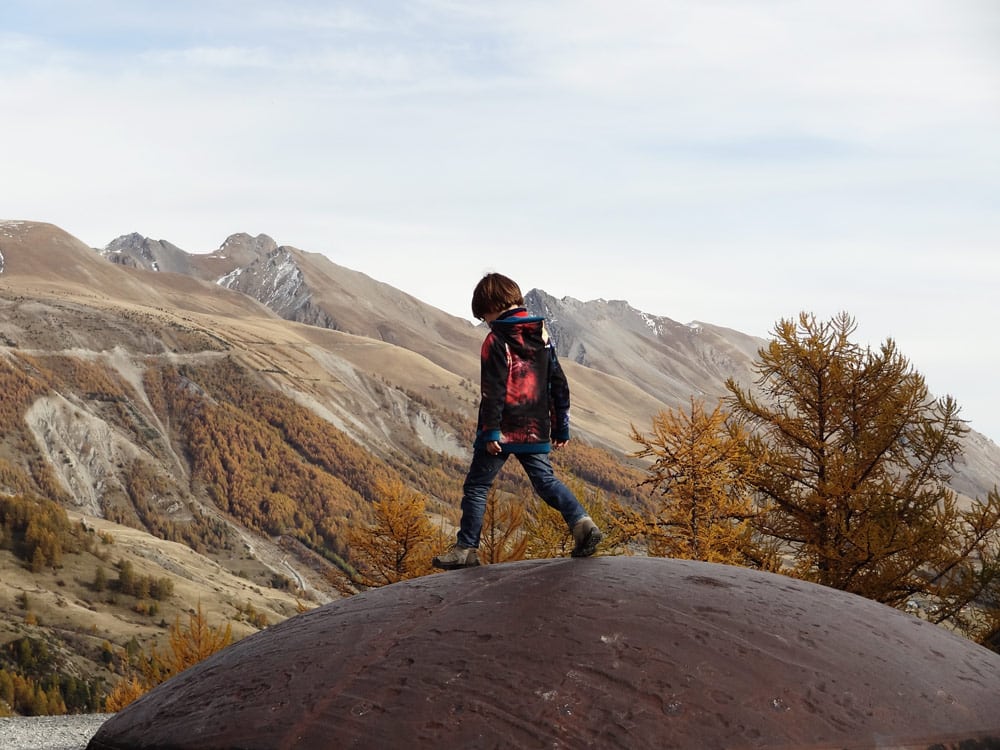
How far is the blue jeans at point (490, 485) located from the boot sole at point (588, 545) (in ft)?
0.52

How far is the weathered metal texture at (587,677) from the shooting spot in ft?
9.73

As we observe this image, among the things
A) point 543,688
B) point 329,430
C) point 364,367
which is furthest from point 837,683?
point 364,367

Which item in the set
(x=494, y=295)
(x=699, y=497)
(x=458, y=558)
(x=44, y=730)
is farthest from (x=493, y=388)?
(x=44, y=730)

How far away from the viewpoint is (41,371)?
12862 cm

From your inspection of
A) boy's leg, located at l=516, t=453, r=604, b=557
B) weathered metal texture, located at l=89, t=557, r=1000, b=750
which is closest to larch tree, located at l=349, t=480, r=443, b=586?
boy's leg, located at l=516, t=453, r=604, b=557

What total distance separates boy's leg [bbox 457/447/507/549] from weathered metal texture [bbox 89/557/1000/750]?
1.29m

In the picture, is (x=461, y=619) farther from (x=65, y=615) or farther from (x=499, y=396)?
(x=65, y=615)

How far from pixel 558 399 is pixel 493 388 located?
1.63ft

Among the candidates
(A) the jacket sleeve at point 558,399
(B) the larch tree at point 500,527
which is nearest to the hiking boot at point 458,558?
(A) the jacket sleeve at point 558,399

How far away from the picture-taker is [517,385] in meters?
5.28

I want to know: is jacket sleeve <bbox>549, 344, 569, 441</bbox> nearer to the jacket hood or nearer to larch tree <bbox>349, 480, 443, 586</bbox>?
the jacket hood

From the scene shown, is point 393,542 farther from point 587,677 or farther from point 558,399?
point 587,677

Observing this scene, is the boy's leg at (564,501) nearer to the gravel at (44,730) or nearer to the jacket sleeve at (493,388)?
the jacket sleeve at (493,388)

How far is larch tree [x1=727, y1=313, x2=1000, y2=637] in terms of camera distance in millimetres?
17125
